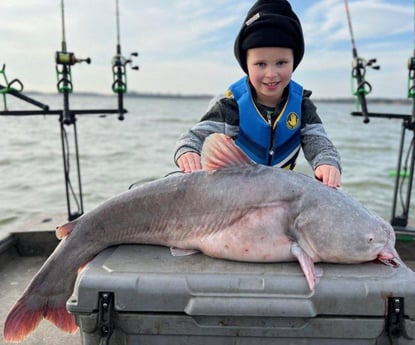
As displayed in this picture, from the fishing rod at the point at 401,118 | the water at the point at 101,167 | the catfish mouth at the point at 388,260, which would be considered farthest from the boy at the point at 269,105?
the water at the point at 101,167

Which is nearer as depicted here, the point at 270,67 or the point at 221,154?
the point at 221,154

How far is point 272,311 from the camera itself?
1.62 metres

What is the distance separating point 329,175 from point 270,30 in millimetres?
974

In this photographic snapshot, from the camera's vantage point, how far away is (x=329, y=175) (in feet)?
7.36

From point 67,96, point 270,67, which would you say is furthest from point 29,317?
point 67,96

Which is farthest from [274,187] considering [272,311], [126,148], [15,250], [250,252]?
[126,148]

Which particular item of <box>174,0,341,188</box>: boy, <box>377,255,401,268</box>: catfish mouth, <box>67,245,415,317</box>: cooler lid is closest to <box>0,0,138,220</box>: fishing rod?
<box>174,0,341,188</box>: boy

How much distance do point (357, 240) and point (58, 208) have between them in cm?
708

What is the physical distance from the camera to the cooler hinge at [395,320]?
1625 millimetres

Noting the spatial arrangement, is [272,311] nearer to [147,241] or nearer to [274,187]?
[274,187]

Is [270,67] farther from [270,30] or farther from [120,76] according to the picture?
[120,76]

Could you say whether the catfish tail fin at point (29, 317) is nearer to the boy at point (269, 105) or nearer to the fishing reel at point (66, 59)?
the boy at point (269, 105)

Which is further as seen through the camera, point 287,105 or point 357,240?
point 287,105

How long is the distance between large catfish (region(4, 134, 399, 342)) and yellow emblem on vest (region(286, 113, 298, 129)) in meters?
0.90
